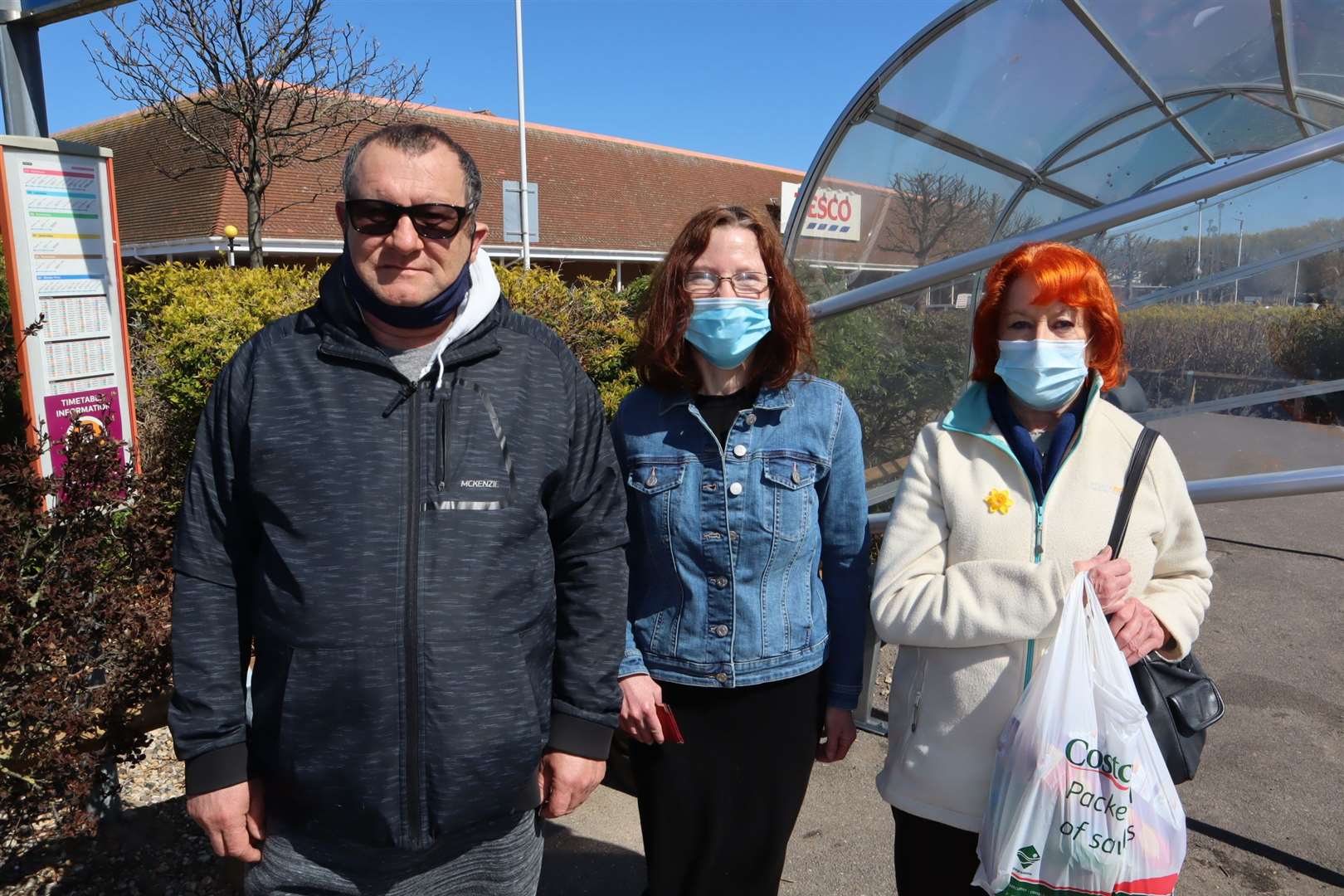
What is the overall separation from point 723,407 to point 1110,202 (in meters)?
3.11

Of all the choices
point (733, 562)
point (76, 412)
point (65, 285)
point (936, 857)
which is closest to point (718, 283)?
point (733, 562)

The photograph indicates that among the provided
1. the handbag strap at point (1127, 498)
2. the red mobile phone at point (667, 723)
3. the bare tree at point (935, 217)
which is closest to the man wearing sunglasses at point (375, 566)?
the red mobile phone at point (667, 723)

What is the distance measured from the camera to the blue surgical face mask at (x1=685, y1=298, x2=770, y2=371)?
2186 millimetres

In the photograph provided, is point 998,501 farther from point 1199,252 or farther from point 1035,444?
point 1199,252

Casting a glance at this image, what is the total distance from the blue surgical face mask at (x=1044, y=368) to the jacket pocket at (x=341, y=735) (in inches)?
57.6

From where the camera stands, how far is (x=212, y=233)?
19.2 m

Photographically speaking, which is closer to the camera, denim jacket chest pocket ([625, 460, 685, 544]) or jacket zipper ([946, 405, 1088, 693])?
jacket zipper ([946, 405, 1088, 693])

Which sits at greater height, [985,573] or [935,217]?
[935,217]

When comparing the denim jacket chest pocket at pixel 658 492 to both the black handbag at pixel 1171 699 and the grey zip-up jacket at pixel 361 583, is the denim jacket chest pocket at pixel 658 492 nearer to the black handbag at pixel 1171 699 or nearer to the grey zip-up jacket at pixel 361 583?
the grey zip-up jacket at pixel 361 583

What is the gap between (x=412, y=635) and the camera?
1.66 meters

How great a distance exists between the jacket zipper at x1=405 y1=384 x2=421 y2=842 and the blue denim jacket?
57 centimetres

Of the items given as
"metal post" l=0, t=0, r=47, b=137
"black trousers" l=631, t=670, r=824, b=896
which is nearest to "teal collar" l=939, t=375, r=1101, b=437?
"black trousers" l=631, t=670, r=824, b=896

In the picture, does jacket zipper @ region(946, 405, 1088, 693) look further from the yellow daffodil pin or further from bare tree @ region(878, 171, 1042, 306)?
bare tree @ region(878, 171, 1042, 306)

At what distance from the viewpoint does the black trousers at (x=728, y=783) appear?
7.08ft
